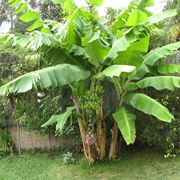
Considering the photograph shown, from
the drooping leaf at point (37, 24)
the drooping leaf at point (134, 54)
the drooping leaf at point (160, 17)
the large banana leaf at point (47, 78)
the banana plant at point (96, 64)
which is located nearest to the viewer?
the large banana leaf at point (47, 78)

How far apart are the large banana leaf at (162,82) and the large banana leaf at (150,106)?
1.02 ft

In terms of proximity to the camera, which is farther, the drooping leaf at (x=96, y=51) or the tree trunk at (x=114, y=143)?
the tree trunk at (x=114, y=143)

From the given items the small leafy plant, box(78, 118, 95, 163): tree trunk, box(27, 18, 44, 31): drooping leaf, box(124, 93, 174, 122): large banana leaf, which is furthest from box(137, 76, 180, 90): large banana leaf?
the small leafy plant

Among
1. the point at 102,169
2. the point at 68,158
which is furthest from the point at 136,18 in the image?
the point at 68,158

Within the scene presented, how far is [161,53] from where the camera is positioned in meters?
5.89

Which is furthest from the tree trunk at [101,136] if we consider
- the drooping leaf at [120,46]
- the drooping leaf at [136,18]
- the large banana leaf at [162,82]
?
the drooping leaf at [136,18]

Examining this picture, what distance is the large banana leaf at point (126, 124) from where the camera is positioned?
5273mm

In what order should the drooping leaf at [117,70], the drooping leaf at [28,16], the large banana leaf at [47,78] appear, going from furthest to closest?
the drooping leaf at [28,16] < the large banana leaf at [47,78] < the drooping leaf at [117,70]

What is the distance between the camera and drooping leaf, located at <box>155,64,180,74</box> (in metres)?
6.00

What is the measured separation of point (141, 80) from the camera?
5941 millimetres

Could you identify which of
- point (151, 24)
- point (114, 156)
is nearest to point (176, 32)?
point (151, 24)

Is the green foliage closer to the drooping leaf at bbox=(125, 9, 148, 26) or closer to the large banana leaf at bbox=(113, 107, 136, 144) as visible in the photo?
the large banana leaf at bbox=(113, 107, 136, 144)

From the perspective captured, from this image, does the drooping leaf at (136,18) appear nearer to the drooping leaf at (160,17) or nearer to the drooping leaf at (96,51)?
the drooping leaf at (160,17)

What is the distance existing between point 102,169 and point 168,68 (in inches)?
95.6
